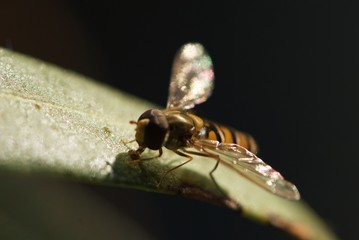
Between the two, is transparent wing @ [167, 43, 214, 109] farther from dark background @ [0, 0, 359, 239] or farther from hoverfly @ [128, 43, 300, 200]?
dark background @ [0, 0, 359, 239]

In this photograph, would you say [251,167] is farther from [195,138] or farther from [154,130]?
[154,130]

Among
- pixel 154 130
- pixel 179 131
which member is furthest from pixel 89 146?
pixel 179 131

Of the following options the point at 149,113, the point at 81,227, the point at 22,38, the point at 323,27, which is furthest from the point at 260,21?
the point at 149,113

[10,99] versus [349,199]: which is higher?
[10,99]

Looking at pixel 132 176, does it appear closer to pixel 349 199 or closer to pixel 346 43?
pixel 349 199

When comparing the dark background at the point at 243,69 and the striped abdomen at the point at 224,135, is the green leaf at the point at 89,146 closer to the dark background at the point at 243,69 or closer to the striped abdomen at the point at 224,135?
the striped abdomen at the point at 224,135

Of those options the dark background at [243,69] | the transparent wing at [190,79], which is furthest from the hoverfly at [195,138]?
the dark background at [243,69]
